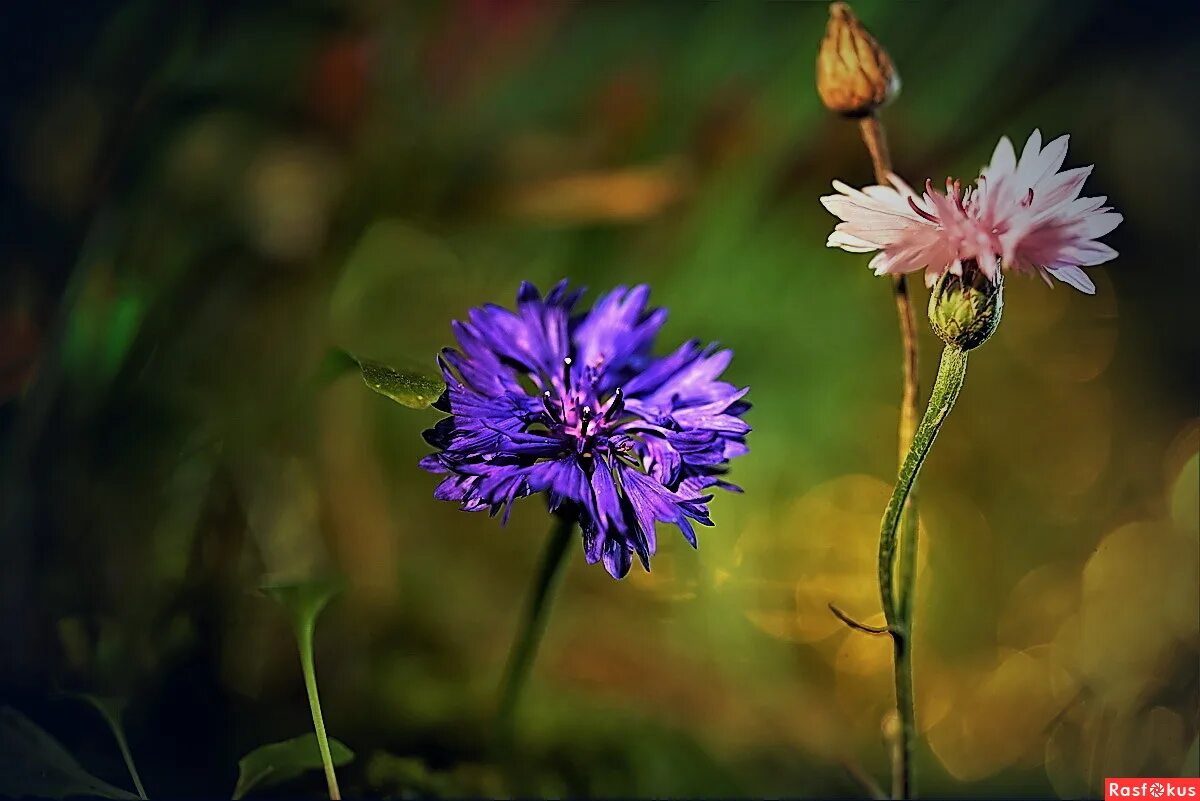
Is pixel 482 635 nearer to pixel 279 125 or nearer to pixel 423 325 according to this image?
pixel 423 325

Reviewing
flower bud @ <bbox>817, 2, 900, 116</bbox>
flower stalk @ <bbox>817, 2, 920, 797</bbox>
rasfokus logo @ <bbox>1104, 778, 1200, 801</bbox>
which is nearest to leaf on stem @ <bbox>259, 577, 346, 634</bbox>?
flower stalk @ <bbox>817, 2, 920, 797</bbox>

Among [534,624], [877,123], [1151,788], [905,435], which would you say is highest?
[877,123]

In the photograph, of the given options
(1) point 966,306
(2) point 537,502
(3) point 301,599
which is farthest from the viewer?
(2) point 537,502

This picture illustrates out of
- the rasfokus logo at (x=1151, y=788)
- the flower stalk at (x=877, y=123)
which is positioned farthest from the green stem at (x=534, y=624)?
the rasfokus logo at (x=1151, y=788)

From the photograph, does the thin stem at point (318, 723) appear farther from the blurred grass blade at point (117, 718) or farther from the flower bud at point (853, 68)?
the flower bud at point (853, 68)

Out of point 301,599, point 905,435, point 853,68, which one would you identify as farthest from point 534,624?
point 853,68

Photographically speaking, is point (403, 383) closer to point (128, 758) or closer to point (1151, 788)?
point (128, 758)

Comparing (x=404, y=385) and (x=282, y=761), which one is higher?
(x=404, y=385)
